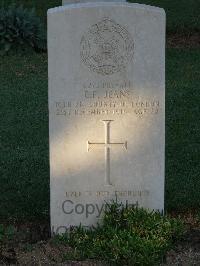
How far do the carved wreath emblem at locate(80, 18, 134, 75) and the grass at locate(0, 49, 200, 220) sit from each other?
147 centimetres

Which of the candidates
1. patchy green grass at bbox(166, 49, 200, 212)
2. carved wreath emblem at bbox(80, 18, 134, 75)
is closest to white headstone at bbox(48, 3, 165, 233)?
carved wreath emblem at bbox(80, 18, 134, 75)

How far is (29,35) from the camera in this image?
46.8 ft

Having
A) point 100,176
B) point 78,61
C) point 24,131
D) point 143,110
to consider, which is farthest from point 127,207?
point 24,131

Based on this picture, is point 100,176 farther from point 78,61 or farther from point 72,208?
point 78,61

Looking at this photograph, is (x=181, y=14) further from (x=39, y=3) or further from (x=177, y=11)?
(x=39, y=3)

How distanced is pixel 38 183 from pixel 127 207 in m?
1.61

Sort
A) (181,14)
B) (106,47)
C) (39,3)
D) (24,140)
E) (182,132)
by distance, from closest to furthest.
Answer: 1. (106,47)
2. (24,140)
3. (182,132)
4. (181,14)
5. (39,3)

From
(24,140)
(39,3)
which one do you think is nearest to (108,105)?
(24,140)

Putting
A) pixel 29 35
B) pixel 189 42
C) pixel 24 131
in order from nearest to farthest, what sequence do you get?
1. pixel 24 131
2. pixel 29 35
3. pixel 189 42

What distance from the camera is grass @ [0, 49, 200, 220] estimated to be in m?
6.62

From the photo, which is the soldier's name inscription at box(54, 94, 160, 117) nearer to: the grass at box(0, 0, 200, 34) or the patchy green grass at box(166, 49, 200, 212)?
the patchy green grass at box(166, 49, 200, 212)

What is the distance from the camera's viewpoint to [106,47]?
215 inches

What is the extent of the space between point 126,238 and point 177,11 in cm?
1498

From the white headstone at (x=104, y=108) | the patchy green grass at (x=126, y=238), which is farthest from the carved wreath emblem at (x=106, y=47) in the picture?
the patchy green grass at (x=126, y=238)
